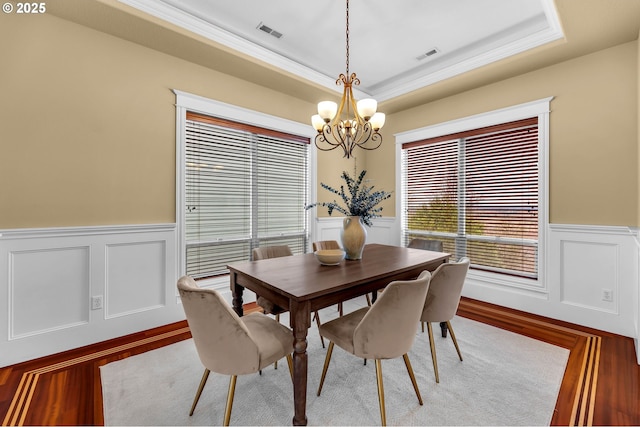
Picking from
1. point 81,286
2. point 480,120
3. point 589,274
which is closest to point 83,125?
point 81,286

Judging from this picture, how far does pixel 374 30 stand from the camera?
284 centimetres

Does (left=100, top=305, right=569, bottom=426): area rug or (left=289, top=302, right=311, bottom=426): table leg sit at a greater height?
(left=289, top=302, right=311, bottom=426): table leg

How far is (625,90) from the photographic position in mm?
2639

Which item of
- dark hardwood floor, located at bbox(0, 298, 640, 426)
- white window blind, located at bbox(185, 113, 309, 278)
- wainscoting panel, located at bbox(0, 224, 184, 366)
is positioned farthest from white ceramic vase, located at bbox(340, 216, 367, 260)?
wainscoting panel, located at bbox(0, 224, 184, 366)

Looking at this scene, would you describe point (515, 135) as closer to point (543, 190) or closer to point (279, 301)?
point (543, 190)

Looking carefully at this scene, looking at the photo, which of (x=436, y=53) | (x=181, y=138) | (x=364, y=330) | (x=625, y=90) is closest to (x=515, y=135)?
(x=625, y=90)

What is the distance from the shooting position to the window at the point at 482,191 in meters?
3.23

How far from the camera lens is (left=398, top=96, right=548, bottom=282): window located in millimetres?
3234

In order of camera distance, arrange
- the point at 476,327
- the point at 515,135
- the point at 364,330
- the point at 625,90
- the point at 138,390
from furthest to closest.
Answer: the point at 515,135, the point at 476,327, the point at 625,90, the point at 138,390, the point at 364,330

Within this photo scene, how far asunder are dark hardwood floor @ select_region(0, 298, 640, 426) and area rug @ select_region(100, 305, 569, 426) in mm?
88

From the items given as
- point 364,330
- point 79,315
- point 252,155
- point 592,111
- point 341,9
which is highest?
point 341,9

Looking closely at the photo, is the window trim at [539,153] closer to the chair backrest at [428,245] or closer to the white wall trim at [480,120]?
the white wall trim at [480,120]

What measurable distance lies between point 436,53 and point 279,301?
125 inches

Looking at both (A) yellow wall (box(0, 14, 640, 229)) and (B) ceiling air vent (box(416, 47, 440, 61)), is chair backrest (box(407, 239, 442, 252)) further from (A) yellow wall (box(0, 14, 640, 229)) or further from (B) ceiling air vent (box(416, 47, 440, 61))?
(B) ceiling air vent (box(416, 47, 440, 61))
